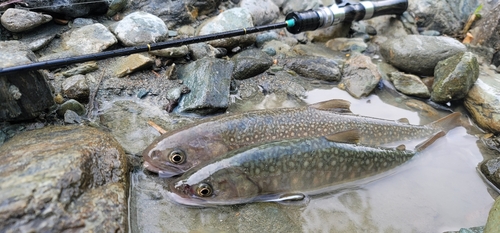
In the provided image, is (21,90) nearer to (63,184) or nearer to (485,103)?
(63,184)

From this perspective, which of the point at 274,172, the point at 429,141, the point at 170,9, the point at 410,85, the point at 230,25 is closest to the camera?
the point at 274,172

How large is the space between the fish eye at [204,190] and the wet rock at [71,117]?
62.6 inches

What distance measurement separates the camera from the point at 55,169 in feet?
8.56

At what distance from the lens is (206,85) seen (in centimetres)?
438

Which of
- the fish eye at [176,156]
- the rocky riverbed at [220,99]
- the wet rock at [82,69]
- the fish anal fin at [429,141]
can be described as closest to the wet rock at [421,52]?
the rocky riverbed at [220,99]

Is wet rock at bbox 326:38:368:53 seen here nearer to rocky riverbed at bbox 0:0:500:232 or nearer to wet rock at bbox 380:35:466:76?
rocky riverbed at bbox 0:0:500:232

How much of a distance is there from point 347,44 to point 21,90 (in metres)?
4.63

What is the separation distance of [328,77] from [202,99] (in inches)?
74.9

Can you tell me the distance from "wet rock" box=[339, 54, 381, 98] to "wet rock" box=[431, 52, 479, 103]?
30.0 inches

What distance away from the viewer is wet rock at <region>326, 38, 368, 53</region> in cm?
606

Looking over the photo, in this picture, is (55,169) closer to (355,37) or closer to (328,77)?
(328,77)

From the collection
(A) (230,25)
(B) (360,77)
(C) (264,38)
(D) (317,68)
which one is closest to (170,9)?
(A) (230,25)

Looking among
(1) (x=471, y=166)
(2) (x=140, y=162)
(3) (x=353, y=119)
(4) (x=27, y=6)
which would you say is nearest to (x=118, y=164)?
(2) (x=140, y=162)

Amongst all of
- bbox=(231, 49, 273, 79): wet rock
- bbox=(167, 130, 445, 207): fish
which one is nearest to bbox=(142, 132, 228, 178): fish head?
bbox=(167, 130, 445, 207): fish
